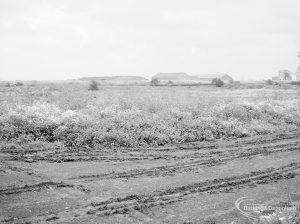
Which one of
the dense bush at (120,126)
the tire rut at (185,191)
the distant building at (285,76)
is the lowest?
the tire rut at (185,191)

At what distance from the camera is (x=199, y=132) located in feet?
60.4

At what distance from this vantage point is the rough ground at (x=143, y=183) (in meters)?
7.97

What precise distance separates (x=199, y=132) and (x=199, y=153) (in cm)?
365

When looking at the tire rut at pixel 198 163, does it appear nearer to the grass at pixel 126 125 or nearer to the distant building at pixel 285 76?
the grass at pixel 126 125

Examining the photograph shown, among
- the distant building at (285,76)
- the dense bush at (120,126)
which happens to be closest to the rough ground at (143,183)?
the dense bush at (120,126)

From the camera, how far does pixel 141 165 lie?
1263cm

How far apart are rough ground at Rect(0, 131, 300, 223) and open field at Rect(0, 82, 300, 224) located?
25 millimetres

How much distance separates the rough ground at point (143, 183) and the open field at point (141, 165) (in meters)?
0.03

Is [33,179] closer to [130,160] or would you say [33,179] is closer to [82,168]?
[82,168]

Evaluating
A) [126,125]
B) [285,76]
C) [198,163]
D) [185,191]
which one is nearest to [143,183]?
[185,191]

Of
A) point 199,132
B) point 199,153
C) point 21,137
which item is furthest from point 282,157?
point 21,137

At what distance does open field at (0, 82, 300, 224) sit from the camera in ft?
27.0

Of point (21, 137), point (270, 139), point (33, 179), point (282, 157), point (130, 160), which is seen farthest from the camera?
point (270, 139)

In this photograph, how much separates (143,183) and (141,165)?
222cm
